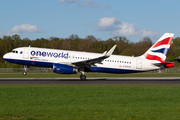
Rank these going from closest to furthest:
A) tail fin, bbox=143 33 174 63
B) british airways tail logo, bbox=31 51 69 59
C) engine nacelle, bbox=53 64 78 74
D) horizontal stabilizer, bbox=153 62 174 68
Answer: engine nacelle, bbox=53 64 78 74, british airways tail logo, bbox=31 51 69 59, horizontal stabilizer, bbox=153 62 174 68, tail fin, bbox=143 33 174 63

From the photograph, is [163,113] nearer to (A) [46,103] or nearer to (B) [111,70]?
(A) [46,103]

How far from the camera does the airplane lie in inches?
1225

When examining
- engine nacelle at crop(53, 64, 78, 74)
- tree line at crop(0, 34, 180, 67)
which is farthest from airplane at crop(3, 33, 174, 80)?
tree line at crop(0, 34, 180, 67)

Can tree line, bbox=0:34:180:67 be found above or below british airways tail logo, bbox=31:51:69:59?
above

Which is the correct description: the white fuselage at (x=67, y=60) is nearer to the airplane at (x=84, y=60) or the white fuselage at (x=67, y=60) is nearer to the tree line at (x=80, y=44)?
the airplane at (x=84, y=60)

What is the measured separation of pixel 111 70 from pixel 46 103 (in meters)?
21.5

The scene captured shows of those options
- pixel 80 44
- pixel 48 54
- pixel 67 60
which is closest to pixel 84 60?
pixel 67 60

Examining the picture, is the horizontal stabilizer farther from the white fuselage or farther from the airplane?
the white fuselage

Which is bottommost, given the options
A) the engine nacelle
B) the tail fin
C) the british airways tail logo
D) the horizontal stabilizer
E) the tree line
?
the engine nacelle

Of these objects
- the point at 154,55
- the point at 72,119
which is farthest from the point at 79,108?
the point at 154,55

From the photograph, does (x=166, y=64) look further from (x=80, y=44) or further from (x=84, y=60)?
(x=80, y=44)

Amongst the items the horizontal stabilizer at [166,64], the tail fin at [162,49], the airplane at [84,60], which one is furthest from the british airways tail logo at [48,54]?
the horizontal stabilizer at [166,64]

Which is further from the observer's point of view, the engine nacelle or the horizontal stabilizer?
the horizontal stabilizer

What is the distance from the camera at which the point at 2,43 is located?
104m
